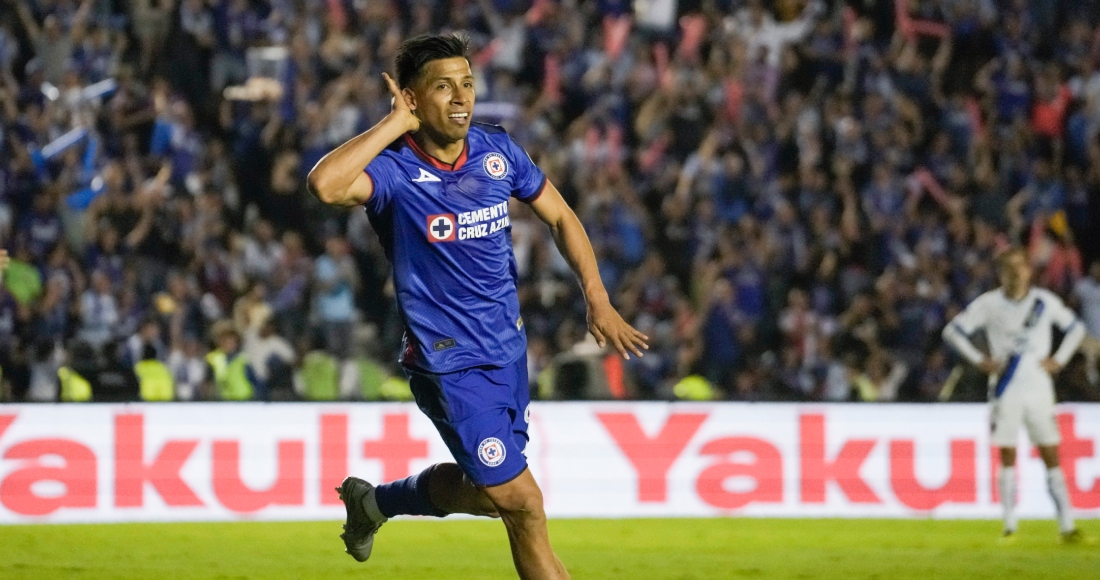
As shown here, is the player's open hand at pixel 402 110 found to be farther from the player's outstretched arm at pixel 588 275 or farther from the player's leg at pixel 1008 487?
the player's leg at pixel 1008 487

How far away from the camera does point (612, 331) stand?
22.1 feet

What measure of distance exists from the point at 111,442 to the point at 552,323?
15.5ft

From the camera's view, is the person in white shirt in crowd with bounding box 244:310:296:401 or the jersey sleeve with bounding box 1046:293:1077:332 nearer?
the jersey sleeve with bounding box 1046:293:1077:332

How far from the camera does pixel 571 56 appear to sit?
18.5 metres

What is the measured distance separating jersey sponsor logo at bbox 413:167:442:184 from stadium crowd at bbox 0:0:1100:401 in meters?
8.26

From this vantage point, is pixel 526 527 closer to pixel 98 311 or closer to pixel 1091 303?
pixel 98 311

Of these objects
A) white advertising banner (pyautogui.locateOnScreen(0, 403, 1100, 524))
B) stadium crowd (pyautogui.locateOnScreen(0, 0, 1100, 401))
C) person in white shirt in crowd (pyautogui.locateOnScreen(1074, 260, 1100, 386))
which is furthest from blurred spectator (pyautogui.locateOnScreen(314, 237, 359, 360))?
person in white shirt in crowd (pyautogui.locateOnScreen(1074, 260, 1100, 386))

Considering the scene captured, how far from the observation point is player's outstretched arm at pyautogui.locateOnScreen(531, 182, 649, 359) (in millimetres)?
6754

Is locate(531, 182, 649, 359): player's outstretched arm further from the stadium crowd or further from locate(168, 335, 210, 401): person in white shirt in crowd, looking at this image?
locate(168, 335, 210, 401): person in white shirt in crowd

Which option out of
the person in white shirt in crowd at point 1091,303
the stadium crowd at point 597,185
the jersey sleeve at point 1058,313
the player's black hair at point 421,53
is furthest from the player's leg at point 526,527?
the person in white shirt in crowd at point 1091,303

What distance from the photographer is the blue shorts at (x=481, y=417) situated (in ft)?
21.9

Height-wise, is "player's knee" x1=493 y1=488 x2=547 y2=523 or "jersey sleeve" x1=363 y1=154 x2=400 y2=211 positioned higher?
"jersey sleeve" x1=363 y1=154 x2=400 y2=211

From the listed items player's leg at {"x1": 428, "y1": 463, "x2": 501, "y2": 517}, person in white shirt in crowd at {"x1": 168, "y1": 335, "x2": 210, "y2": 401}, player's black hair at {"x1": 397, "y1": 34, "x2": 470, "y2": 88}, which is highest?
player's black hair at {"x1": 397, "y1": 34, "x2": 470, "y2": 88}

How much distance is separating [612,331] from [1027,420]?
683 centimetres
